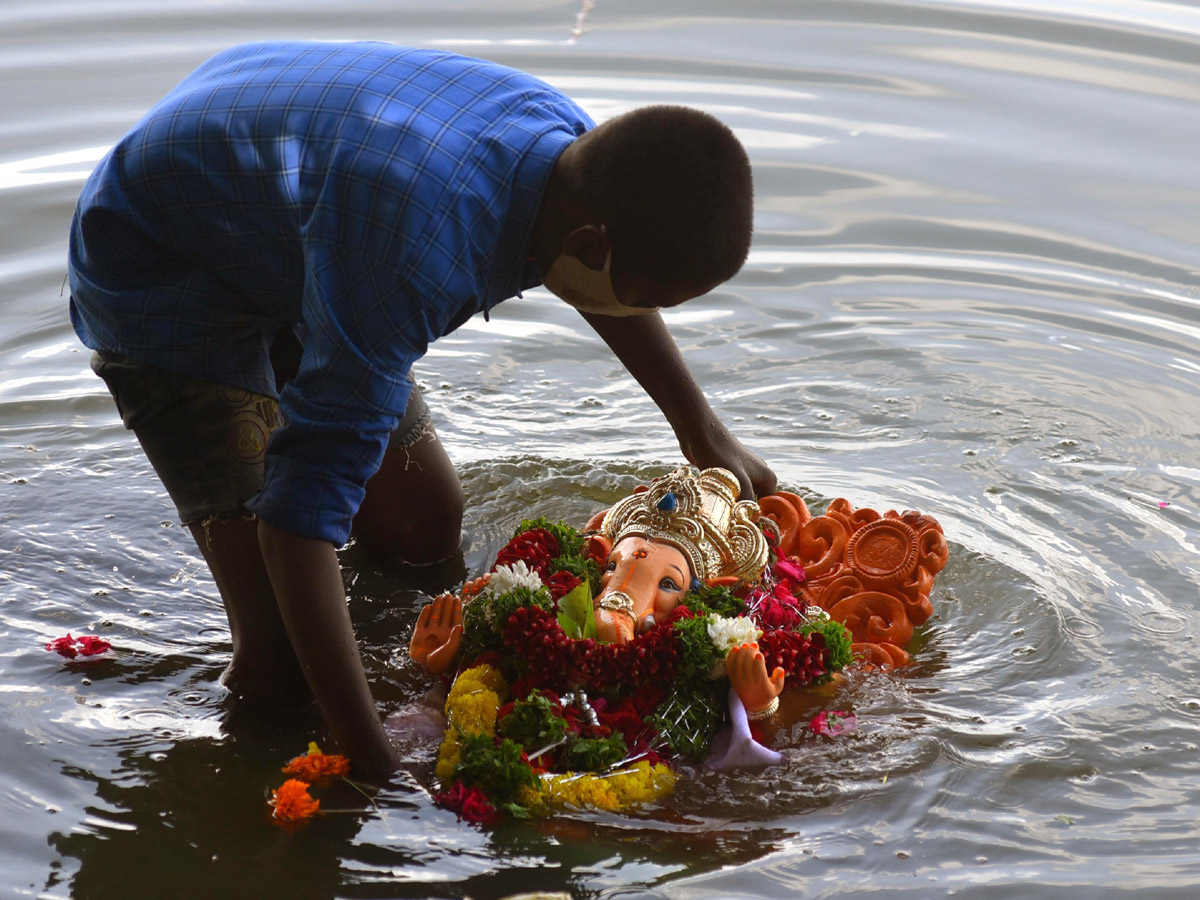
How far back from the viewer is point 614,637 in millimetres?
2908

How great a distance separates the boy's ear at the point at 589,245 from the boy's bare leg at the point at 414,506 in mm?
1341

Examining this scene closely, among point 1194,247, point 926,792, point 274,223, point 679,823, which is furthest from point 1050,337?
point 274,223

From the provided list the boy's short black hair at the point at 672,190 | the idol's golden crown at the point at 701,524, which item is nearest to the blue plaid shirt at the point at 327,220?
the boy's short black hair at the point at 672,190

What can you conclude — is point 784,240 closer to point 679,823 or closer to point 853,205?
point 853,205

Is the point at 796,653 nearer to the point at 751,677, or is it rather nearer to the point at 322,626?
the point at 751,677

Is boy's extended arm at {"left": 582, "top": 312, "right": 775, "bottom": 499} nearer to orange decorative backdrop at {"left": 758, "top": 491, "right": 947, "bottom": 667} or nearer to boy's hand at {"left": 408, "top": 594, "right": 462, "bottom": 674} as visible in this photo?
orange decorative backdrop at {"left": 758, "top": 491, "right": 947, "bottom": 667}

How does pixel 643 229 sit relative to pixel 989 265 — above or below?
above

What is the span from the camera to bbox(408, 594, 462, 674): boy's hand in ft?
10.0

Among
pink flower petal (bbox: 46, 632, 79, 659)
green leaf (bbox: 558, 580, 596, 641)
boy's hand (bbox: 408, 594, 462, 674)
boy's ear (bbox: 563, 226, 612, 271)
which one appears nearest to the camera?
boy's ear (bbox: 563, 226, 612, 271)

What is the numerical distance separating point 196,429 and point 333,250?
791 mm

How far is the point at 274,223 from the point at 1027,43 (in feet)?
22.2

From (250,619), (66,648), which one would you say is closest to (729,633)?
(250,619)

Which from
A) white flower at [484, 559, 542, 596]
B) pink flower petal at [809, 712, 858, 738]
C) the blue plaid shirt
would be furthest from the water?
the blue plaid shirt

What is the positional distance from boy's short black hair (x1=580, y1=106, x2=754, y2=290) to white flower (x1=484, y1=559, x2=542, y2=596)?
0.92 meters
